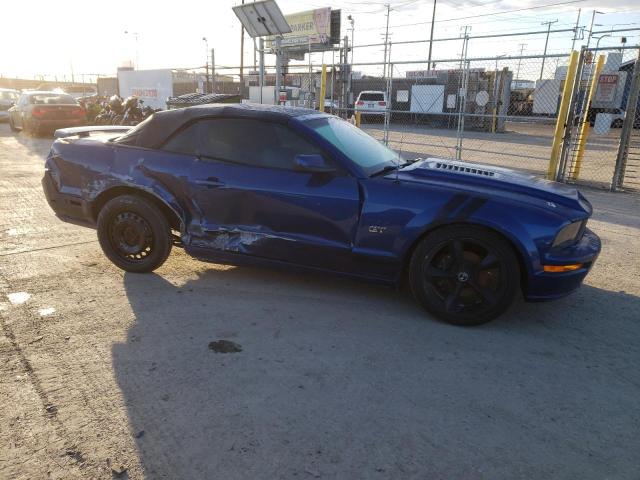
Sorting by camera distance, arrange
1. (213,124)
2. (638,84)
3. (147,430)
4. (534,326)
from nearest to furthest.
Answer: (147,430)
(534,326)
(213,124)
(638,84)

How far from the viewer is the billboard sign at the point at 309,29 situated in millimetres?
17234

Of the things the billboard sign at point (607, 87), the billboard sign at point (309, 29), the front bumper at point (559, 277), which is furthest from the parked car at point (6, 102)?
the front bumper at point (559, 277)

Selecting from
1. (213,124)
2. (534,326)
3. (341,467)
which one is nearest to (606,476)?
(341,467)

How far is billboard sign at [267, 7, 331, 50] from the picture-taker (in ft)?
56.5

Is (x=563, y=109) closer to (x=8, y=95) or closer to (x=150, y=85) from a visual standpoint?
(x=150, y=85)

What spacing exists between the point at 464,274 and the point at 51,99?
16.4 metres

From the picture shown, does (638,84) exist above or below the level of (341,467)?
above

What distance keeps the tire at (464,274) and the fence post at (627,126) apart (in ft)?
21.3

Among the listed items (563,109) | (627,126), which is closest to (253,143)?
(563,109)

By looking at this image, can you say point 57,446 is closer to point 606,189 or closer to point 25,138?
point 606,189

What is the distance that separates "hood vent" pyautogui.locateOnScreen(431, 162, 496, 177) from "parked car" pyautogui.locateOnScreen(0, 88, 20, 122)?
22.6 meters

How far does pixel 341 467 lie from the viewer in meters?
2.16

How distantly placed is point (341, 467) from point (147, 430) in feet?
3.17

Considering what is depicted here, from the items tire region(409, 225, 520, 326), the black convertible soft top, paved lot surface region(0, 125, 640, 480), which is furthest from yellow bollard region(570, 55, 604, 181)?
tire region(409, 225, 520, 326)
